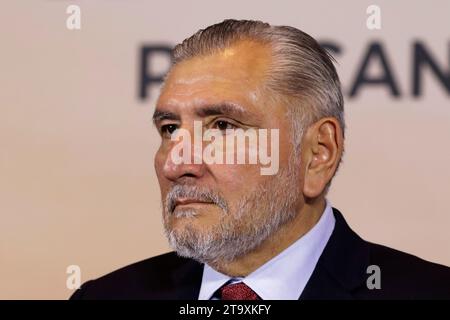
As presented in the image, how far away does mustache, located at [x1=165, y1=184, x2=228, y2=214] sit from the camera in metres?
1.61

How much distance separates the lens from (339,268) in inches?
66.2

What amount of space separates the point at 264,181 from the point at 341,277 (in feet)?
0.77

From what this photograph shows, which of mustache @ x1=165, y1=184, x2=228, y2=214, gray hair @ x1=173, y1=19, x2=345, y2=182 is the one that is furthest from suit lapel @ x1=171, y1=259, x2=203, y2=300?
gray hair @ x1=173, y1=19, x2=345, y2=182

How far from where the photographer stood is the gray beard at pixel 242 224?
1.62m

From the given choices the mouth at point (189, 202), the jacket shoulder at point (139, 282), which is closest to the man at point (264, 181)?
the mouth at point (189, 202)

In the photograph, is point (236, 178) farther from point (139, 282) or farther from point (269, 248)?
point (139, 282)

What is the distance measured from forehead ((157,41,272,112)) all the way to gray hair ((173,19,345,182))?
0.6 inches

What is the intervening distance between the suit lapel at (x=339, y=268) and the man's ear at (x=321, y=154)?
0.32 feet

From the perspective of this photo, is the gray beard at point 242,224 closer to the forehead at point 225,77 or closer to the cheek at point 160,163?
the cheek at point 160,163

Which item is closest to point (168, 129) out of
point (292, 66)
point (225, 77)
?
point (225, 77)

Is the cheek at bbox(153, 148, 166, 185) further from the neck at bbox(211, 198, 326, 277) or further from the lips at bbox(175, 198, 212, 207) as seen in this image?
the neck at bbox(211, 198, 326, 277)

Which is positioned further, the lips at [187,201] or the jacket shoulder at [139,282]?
the jacket shoulder at [139,282]

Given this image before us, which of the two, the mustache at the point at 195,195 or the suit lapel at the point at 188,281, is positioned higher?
the mustache at the point at 195,195
